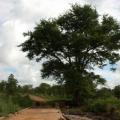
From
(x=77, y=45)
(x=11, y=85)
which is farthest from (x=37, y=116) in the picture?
(x=11, y=85)

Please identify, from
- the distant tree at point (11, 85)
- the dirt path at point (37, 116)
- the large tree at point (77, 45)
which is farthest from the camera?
the distant tree at point (11, 85)

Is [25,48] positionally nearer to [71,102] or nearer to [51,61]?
[51,61]

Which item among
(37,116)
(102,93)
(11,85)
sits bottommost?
(37,116)

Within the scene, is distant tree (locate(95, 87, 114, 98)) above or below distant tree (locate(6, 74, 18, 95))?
below

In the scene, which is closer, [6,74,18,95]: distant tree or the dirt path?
the dirt path

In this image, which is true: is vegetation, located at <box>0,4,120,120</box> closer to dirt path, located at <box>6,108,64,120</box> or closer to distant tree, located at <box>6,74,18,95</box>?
dirt path, located at <box>6,108,64,120</box>

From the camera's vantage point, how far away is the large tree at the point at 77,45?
45188 mm

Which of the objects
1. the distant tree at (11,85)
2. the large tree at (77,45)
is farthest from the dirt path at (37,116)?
the distant tree at (11,85)

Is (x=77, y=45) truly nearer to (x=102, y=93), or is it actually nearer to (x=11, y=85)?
(x=102, y=93)

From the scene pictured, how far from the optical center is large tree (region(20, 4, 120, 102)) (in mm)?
45188

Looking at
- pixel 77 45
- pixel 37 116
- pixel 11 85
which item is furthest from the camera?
pixel 11 85

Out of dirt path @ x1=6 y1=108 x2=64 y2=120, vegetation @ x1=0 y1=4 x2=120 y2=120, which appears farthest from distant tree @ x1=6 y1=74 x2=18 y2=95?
dirt path @ x1=6 y1=108 x2=64 y2=120

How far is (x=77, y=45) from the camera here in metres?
44.7

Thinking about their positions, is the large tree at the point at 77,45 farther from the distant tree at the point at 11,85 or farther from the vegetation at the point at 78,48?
the distant tree at the point at 11,85
